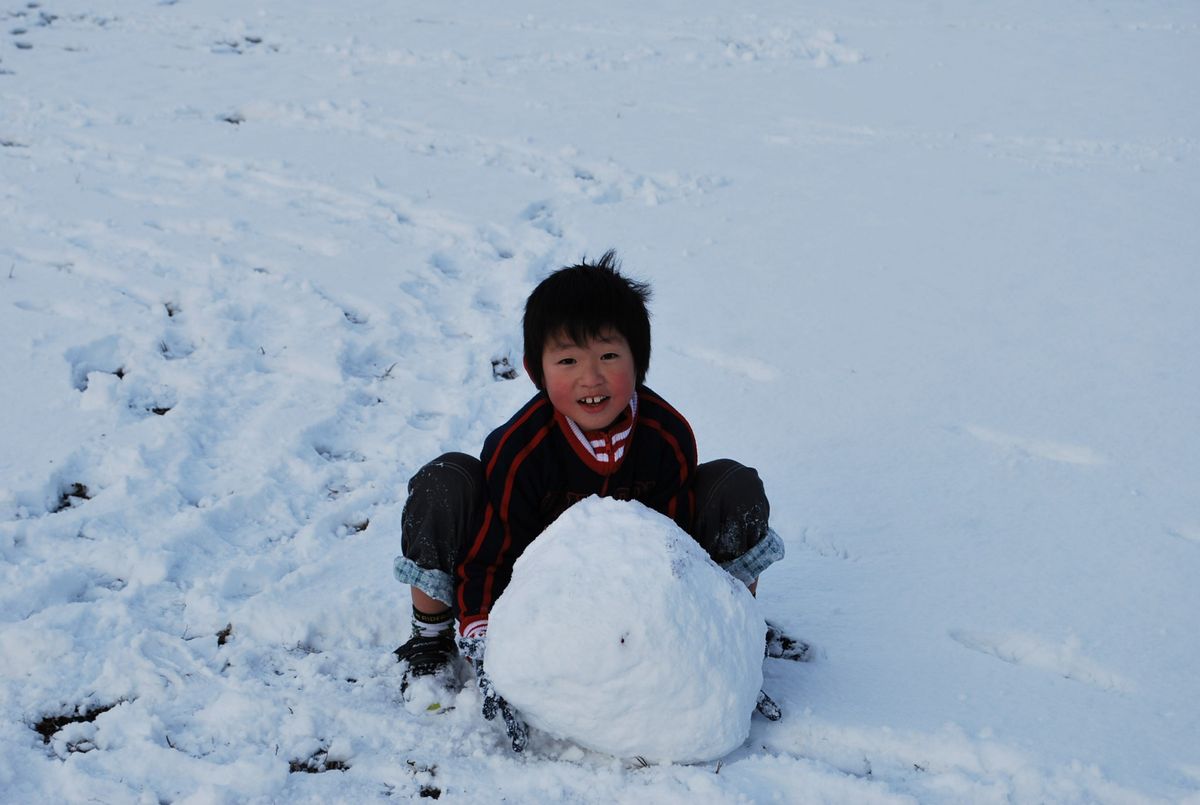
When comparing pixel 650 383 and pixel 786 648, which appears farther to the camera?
pixel 650 383

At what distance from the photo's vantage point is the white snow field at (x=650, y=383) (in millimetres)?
2184

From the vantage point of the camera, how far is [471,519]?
7.72 feet

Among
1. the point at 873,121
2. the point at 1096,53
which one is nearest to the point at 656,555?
the point at 873,121

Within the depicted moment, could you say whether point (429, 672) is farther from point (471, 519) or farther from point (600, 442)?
point (600, 442)

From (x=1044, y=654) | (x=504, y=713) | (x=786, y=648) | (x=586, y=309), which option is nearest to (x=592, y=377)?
(x=586, y=309)

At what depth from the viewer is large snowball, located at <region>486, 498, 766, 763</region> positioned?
1.96 meters

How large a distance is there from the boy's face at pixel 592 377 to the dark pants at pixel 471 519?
267 millimetres

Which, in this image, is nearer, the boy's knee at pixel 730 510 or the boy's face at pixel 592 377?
the boy's face at pixel 592 377

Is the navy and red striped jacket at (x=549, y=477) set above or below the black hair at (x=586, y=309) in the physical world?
below

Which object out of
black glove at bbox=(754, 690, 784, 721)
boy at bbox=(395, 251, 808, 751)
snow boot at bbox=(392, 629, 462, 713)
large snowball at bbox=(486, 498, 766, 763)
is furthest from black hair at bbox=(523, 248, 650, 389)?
black glove at bbox=(754, 690, 784, 721)

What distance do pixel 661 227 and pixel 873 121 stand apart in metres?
2.17

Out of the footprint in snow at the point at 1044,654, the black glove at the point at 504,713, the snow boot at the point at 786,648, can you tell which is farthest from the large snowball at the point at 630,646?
the footprint in snow at the point at 1044,654

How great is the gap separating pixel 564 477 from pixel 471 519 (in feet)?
0.76

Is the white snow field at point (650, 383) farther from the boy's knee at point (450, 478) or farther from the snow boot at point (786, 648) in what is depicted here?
the boy's knee at point (450, 478)
